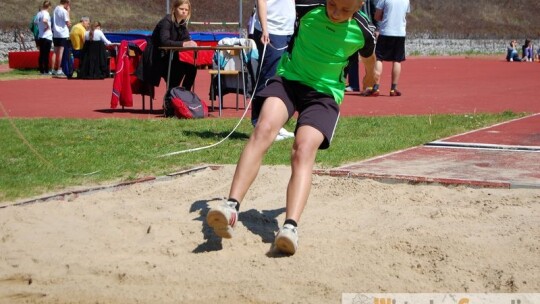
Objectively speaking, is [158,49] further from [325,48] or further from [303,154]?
[303,154]

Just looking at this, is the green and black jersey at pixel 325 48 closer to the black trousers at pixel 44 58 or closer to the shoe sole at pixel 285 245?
the shoe sole at pixel 285 245

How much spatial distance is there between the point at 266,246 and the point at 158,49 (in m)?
6.66

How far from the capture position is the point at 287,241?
203 inches

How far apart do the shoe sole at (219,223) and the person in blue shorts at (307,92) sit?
0.58 ft

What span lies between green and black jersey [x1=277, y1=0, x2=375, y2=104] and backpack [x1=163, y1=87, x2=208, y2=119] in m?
5.58

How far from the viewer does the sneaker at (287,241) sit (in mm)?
5164

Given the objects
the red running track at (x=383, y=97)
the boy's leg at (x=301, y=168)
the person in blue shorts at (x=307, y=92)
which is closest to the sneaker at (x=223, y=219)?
the person in blue shorts at (x=307, y=92)

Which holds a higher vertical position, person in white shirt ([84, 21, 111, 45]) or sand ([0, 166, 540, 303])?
sand ([0, 166, 540, 303])

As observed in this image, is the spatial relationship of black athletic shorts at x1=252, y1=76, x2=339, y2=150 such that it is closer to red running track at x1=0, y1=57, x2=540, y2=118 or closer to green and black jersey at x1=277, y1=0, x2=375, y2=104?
green and black jersey at x1=277, y1=0, x2=375, y2=104

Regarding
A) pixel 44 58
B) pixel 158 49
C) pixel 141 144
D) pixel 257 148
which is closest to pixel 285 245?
pixel 257 148

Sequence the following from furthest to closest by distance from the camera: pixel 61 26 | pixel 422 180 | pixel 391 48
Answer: pixel 61 26
pixel 391 48
pixel 422 180

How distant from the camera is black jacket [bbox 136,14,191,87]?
1162 cm

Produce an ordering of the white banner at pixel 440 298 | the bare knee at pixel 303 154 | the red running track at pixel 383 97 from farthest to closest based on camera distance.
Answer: the red running track at pixel 383 97
the bare knee at pixel 303 154
the white banner at pixel 440 298

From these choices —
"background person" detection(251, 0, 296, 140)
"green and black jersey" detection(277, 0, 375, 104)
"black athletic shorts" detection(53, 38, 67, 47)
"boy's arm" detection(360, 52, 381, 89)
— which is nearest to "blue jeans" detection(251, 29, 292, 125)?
"background person" detection(251, 0, 296, 140)
